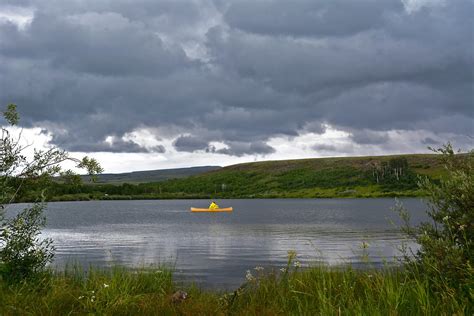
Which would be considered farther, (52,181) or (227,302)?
(52,181)

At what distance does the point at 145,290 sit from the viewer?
15.7 meters

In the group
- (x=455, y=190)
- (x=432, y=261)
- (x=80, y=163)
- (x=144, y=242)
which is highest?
(x=80, y=163)

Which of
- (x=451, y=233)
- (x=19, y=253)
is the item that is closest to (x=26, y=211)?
(x=19, y=253)

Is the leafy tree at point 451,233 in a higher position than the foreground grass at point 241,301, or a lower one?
higher

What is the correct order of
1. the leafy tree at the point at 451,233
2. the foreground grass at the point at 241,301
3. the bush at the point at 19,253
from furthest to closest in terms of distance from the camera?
the bush at the point at 19,253 → the leafy tree at the point at 451,233 → the foreground grass at the point at 241,301

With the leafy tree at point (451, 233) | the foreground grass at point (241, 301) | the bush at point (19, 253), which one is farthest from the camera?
the bush at point (19, 253)

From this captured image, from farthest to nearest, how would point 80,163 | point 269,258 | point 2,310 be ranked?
point 269,258, point 80,163, point 2,310

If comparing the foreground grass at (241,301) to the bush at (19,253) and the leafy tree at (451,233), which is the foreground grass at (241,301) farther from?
the bush at (19,253)

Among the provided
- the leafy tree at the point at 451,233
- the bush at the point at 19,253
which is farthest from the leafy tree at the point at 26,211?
the leafy tree at the point at 451,233

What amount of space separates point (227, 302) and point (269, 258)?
27.2 metres

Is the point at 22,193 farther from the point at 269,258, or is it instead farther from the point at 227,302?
the point at 269,258

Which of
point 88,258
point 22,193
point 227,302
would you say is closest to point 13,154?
point 22,193

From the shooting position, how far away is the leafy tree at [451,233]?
1155cm

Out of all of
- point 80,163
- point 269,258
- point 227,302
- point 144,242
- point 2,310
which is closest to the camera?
point 2,310
